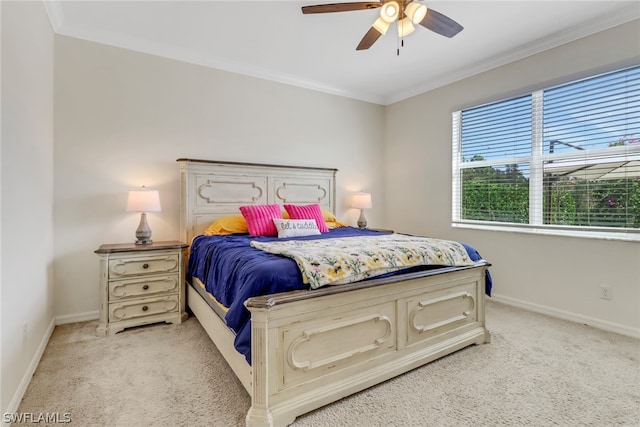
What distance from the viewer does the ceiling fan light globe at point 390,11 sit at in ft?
6.51

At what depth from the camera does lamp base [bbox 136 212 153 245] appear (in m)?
2.85

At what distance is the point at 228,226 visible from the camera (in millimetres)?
3135

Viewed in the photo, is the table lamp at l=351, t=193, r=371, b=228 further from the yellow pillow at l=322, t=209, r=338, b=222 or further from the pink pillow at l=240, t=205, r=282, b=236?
the pink pillow at l=240, t=205, r=282, b=236

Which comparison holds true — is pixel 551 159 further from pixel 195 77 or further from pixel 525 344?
pixel 195 77

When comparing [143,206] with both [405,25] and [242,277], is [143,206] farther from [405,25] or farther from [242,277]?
[405,25]

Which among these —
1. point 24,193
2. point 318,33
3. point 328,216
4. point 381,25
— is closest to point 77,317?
point 24,193

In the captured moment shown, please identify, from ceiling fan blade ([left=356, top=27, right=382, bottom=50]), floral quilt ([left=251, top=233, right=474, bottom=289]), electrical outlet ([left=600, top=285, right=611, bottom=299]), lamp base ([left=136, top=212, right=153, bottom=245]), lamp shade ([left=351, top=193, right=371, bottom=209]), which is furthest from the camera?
lamp shade ([left=351, top=193, right=371, bottom=209])

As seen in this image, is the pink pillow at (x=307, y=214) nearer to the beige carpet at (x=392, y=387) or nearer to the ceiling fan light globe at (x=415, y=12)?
the beige carpet at (x=392, y=387)

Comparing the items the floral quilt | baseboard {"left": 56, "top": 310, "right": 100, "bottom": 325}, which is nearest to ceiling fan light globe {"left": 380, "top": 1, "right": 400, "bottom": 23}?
the floral quilt

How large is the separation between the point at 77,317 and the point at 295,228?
7.04ft

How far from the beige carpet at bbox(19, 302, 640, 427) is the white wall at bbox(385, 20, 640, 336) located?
0.44m

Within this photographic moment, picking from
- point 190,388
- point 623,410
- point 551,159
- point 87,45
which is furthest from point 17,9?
point 551,159

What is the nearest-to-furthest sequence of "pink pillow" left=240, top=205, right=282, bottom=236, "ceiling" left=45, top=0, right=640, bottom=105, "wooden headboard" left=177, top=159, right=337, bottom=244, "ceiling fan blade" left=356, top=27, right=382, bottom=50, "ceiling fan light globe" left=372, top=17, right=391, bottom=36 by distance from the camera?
"ceiling fan light globe" left=372, top=17, right=391, bottom=36, "ceiling fan blade" left=356, top=27, right=382, bottom=50, "ceiling" left=45, top=0, right=640, bottom=105, "pink pillow" left=240, top=205, right=282, bottom=236, "wooden headboard" left=177, top=159, right=337, bottom=244

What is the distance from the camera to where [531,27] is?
2771 mm
